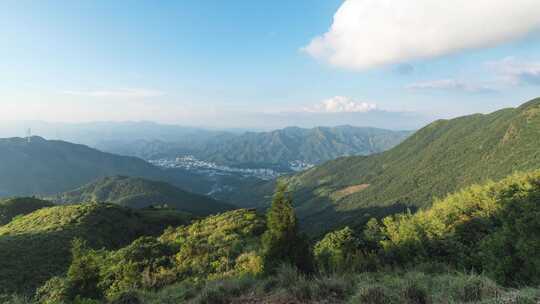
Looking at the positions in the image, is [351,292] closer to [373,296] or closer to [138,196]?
[373,296]

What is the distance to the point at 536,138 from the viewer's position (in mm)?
149500

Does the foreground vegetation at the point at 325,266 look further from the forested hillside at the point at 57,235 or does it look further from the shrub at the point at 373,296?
the forested hillside at the point at 57,235

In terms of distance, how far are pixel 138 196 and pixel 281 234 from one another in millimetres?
167510

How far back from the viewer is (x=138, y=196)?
16062 cm

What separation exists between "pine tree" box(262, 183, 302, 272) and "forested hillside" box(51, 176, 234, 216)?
465 ft

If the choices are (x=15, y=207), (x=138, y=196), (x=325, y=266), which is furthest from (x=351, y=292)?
(x=138, y=196)

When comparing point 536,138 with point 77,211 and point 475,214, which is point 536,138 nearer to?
point 475,214

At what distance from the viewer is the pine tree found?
1177 cm

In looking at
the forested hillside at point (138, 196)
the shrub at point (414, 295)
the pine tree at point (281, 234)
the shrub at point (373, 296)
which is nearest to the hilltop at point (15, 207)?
the pine tree at point (281, 234)

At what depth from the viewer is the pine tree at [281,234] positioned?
38.6 feet

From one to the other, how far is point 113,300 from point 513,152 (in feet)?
636

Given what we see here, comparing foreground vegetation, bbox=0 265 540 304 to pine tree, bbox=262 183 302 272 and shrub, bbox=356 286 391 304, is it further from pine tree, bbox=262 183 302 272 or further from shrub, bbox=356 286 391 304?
pine tree, bbox=262 183 302 272

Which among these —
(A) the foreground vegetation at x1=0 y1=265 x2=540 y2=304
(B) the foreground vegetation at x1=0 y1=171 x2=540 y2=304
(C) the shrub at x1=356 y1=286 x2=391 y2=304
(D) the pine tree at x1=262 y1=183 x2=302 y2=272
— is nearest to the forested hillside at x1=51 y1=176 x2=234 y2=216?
(B) the foreground vegetation at x1=0 y1=171 x2=540 y2=304

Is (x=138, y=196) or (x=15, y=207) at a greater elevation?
(x=15, y=207)
